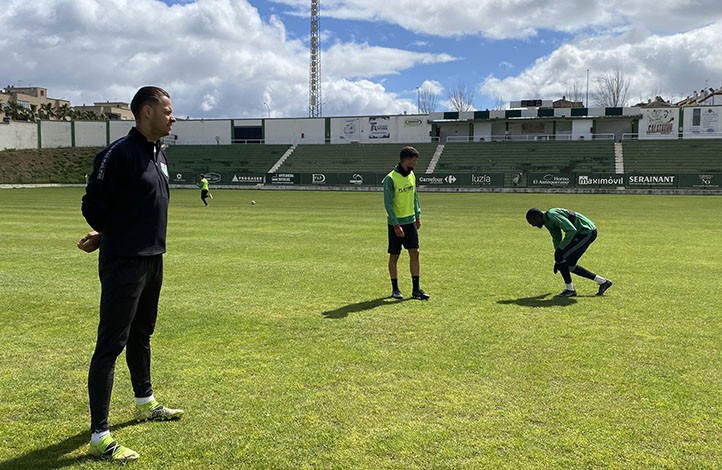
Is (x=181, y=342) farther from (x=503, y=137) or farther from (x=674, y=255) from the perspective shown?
(x=503, y=137)

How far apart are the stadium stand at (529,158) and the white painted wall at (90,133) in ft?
159

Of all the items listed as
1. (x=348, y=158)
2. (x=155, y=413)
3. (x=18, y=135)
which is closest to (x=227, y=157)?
(x=348, y=158)

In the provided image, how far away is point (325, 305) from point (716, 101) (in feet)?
406

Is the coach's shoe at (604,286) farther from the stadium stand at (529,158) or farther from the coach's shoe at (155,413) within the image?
the stadium stand at (529,158)

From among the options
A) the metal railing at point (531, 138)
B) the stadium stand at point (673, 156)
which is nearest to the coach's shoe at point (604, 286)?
the stadium stand at point (673, 156)

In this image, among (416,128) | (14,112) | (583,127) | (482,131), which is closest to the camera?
(583,127)

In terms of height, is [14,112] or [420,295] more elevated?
[14,112]

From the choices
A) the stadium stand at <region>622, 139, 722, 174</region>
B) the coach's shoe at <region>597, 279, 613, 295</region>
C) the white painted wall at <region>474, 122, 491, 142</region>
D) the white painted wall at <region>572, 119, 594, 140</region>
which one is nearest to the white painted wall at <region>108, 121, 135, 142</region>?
the white painted wall at <region>474, 122, 491, 142</region>

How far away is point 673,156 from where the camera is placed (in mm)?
52406

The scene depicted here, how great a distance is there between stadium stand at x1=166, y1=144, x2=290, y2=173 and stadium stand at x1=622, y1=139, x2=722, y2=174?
38.6 metres

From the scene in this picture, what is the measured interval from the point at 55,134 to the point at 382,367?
84.1m

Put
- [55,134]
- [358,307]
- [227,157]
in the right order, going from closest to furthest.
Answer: [358,307] → [227,157] → [55,134]

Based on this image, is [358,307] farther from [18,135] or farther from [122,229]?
[18,135]

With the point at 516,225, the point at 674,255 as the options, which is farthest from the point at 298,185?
the point at 674,255
